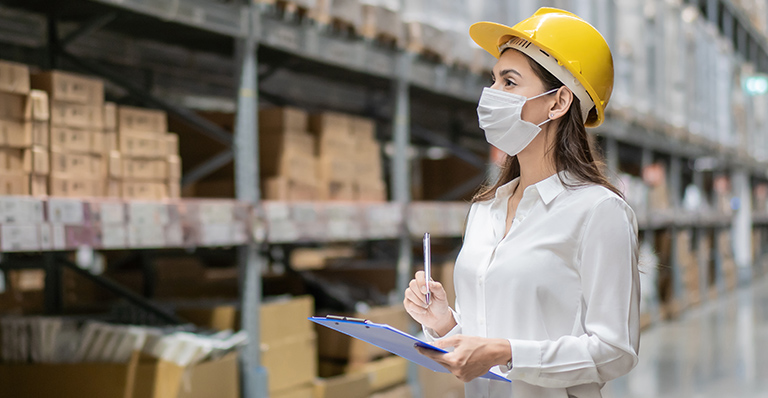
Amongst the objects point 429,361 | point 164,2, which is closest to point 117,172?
point 164,2

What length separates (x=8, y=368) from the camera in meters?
3.01

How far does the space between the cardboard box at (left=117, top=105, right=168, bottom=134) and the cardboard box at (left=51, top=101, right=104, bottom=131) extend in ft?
0.29

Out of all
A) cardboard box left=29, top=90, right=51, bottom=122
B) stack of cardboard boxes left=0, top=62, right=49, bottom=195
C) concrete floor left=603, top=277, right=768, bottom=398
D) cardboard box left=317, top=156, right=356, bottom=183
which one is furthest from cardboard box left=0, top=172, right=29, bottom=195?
concrete floor left=603, top=277, right=768, bottom=398

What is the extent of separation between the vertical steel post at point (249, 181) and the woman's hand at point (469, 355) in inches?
82.0

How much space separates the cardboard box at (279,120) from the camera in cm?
383

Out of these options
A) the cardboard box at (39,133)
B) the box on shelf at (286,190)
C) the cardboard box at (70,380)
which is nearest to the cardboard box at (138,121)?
the cardboard box at (39,133)

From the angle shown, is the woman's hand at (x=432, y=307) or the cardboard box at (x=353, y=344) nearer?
the woman's hand at (x=432, y=307)

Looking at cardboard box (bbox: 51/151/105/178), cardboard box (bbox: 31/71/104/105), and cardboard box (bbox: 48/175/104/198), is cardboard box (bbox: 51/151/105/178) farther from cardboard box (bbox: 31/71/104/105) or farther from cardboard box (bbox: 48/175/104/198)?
cardboard box (bbox: 31/71/104/105)

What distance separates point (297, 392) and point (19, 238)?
1759 millimetres

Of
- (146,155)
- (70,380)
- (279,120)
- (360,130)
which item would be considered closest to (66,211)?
(146,155)

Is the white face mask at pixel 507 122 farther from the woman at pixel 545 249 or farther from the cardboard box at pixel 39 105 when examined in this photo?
the cardboard box at pixel 39 105

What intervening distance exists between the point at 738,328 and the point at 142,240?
8.39 metres

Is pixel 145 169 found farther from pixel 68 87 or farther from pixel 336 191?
pixel 336 191

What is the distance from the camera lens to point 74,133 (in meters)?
2.77
